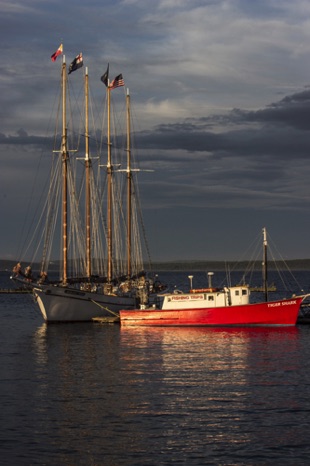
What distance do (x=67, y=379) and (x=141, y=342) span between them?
795 inches

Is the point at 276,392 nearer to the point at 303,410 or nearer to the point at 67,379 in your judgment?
the point at 303,410

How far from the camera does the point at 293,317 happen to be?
76750 millimetres

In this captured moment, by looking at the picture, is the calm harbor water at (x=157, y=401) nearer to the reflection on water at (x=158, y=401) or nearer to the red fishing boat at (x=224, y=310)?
the reflection on water at (x=158, y=401)

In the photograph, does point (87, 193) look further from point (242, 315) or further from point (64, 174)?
point (242, 315)

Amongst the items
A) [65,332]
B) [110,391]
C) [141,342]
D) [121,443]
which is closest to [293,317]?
[141,342]

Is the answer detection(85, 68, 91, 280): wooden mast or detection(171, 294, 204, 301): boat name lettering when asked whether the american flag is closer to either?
detection(85, 68, 91, 280): wooden mast

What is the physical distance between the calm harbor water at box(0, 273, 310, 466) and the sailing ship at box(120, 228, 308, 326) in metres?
6.34

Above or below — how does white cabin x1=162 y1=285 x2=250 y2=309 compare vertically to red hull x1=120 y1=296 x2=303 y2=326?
above

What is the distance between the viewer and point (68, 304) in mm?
86750

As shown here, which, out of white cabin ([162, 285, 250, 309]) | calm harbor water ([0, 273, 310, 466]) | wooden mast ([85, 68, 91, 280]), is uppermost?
wooden mast ([85, 68, 91, 280])

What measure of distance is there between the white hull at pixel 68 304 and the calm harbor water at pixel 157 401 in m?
16.1

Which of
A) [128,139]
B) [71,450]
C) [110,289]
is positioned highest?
[128,139]

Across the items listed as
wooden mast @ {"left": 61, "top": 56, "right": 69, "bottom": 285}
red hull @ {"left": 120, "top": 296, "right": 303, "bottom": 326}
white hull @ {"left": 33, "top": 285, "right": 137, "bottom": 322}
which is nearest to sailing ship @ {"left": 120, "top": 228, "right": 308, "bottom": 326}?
red hull @ {"left": 120, "top": 296, "right": 303, "bottom": 326}

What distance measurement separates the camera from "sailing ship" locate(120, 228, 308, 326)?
75375 mm
